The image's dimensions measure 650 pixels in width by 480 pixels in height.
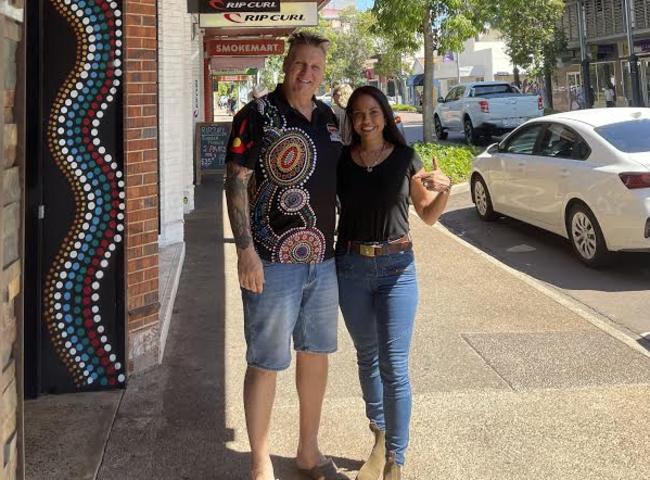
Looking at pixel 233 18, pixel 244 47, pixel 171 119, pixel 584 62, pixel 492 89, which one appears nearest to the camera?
pixel 171 119

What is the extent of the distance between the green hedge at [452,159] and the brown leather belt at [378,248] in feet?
31.0

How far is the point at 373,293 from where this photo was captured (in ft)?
10.0

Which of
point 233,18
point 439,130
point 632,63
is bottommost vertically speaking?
point 632,63

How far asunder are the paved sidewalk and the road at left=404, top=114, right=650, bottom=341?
1.87ft

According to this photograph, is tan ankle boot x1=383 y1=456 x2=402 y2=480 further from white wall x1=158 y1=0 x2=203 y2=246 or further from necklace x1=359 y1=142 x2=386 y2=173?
white wall x1=158 y1=0 x2=203 y2=246

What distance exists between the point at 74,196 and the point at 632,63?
3420cm

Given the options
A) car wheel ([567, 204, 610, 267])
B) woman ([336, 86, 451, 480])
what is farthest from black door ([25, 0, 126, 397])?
car wheel ([567, 204, 610, 267])

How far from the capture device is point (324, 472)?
3229 millimetres

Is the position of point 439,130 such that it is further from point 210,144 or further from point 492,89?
point 210,144

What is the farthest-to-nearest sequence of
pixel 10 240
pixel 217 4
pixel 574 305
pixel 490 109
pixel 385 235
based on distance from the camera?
pixel 490 109 → pixel 217 4 → pixel 574 305 → pixel 385 235 → pixel 10 240

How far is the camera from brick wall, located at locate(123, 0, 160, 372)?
432 centimetres

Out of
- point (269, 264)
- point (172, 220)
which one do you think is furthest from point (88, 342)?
point (172, 220)

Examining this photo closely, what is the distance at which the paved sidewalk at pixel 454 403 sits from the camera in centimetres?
335

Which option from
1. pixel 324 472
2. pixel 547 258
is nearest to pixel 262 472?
pixel 324 472
